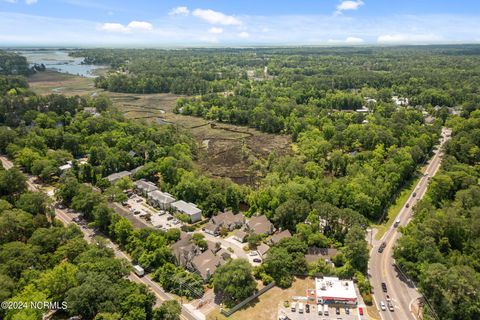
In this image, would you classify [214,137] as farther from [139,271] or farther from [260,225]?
[139,271]

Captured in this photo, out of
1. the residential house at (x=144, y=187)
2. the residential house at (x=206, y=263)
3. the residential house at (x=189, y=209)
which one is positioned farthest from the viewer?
the residential house at (x=144, y=187)

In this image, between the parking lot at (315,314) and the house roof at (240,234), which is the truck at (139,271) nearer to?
the house roof at (240,234)

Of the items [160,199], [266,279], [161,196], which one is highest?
[161,196]

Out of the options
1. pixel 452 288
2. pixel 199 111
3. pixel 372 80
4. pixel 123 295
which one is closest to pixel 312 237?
pixel 452 288

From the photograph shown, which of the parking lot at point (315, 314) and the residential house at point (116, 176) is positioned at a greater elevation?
the residential house at point (116, 176)

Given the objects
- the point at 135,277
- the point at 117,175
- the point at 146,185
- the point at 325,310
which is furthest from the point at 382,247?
the point at 117,175

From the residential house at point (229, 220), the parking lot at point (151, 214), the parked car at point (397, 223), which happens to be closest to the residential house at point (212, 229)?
the residential house at point (229, 220)
